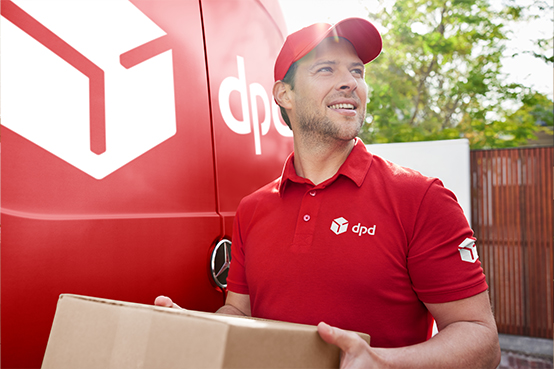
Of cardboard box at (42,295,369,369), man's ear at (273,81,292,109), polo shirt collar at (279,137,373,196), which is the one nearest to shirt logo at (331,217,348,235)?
polo shirt collar at (279,137,373,196)

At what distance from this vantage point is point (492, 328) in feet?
3.83

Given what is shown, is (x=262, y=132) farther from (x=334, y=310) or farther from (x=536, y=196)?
(x=536, y=196)

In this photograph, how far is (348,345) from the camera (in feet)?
2.84

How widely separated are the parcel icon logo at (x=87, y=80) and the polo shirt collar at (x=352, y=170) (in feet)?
1.45

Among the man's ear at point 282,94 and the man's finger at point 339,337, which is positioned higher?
the man's ear at point 282,94

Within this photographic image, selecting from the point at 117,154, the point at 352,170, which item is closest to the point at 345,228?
the point at 352,170

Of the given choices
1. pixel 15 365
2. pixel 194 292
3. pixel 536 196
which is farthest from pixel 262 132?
pixel 536 196

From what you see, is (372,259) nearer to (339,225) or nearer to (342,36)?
(339,225)

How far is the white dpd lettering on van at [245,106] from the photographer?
164cm

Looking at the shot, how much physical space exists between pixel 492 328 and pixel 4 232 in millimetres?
1235

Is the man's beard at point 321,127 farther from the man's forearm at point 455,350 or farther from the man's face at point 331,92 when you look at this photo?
the man's forearm at point 455,350

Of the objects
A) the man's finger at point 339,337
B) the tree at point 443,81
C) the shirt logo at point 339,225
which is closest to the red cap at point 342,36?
the shirt logo at point 339,225

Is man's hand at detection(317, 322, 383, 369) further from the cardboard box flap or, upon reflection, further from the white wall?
the white wall

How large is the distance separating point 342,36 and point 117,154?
95 centimetres
